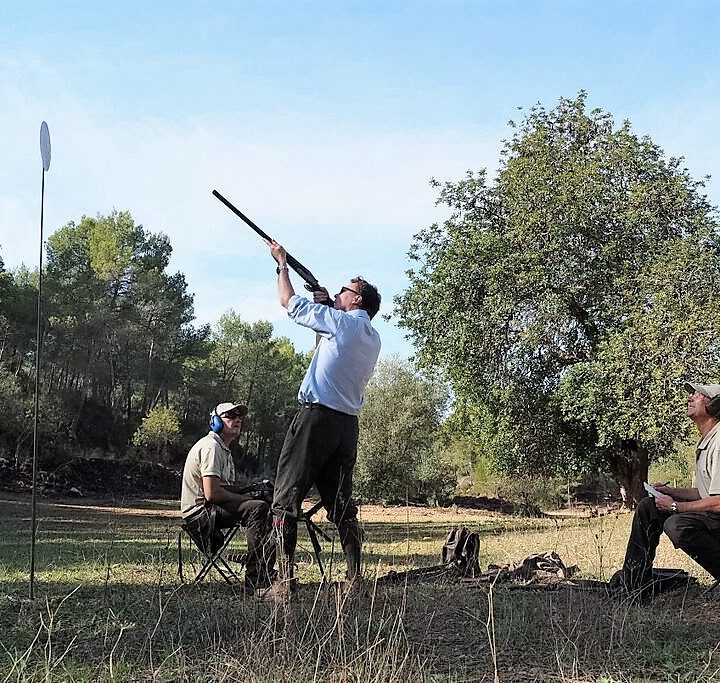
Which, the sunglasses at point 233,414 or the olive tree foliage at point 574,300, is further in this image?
the olive tree foliage at point 574,300

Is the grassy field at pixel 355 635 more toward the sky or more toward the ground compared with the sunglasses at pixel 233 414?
more toward the ground

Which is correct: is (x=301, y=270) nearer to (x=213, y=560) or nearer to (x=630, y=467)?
(x=213, y=560)

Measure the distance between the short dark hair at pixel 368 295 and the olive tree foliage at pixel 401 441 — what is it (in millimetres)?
28322

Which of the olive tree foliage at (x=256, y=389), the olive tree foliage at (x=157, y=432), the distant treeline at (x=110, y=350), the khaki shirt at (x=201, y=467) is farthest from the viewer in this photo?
the olive tree foliage at (x=256, y=389)

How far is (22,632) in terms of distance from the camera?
3.95 m

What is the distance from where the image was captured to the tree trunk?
20250 mm

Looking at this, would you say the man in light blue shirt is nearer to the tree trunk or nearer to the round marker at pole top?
the round marker at pole top

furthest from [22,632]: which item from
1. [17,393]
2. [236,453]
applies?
[236,453]

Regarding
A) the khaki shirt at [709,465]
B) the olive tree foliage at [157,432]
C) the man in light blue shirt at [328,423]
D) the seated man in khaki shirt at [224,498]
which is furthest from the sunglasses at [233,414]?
the olive tree foliage at [157,432]

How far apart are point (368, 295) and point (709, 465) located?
7.52 ft

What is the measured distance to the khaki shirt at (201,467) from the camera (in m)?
5.58

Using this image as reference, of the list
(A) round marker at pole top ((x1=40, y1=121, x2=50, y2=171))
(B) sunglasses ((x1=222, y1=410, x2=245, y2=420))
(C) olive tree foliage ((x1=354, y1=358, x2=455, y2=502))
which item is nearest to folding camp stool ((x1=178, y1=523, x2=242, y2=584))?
(B) sunglasses ((x1=222, y1=410, x2=245, y2=420))

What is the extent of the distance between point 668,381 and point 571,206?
4383 mm

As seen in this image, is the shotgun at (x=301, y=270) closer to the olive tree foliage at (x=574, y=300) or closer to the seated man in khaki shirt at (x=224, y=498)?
the seated man in khaki shirt at (x=224, y=498)
